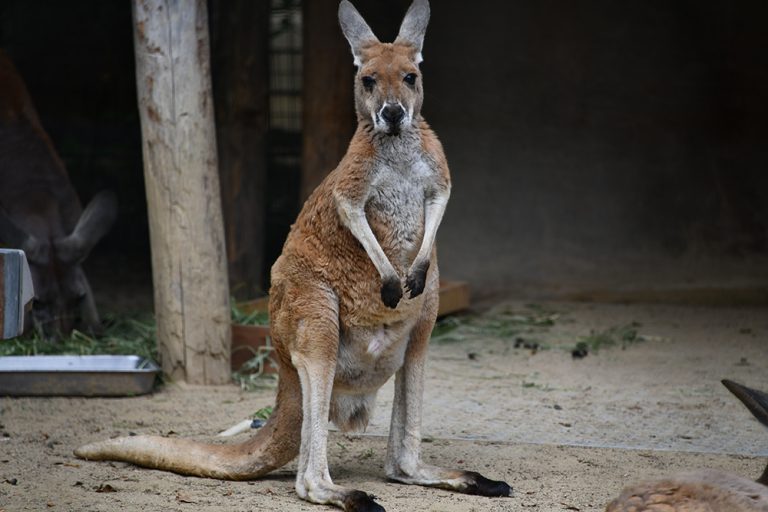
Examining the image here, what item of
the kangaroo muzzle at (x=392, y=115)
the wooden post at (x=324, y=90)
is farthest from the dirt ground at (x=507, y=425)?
the wooden post at (x=324, y=90)

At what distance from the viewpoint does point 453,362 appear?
20.8ft

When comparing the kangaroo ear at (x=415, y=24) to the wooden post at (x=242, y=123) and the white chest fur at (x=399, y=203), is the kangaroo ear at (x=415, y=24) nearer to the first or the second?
the white chest fur at (x=399, y=203)

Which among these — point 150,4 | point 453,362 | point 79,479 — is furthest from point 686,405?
point 150,4

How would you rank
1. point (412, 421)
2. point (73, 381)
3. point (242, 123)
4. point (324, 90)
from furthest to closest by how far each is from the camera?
point (242, 123)
point (324, 90)
point (73, 381)
point (412, 421)

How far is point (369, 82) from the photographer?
13.4ft

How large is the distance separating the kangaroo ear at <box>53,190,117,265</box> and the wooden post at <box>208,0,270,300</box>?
85 cm

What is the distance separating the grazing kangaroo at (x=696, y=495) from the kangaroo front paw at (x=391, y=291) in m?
1.32

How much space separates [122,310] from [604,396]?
341 centimetres

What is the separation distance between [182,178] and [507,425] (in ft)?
6.47

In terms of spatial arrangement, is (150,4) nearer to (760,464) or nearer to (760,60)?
(760,464)

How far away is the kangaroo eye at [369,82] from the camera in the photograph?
4.06 m

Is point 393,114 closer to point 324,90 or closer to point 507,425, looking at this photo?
point 507,425

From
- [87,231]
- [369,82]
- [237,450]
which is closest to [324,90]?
[87,231]

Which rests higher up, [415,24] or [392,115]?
[415,24]
